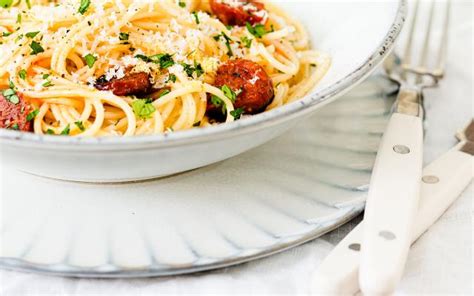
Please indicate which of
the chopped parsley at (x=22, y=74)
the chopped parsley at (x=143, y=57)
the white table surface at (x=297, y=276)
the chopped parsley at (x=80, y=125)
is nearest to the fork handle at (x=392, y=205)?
the white table surface at (x=297, y=276)

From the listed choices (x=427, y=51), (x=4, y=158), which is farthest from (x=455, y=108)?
(x=4, y=158)

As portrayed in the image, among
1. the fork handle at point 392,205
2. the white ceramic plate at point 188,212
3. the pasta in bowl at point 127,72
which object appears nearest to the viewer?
the fork handle at point 392,205

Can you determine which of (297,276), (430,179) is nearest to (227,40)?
(430,179)

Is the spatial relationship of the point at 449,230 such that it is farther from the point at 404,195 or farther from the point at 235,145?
the point at 235,145

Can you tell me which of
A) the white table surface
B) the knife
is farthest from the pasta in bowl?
the knife

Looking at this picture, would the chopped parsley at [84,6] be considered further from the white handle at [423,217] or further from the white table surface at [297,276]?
the white handle at [423,217]

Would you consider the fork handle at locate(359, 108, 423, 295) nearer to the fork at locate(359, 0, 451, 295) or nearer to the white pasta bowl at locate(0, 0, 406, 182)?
the fork at locate(359, 0, 451, 295)
